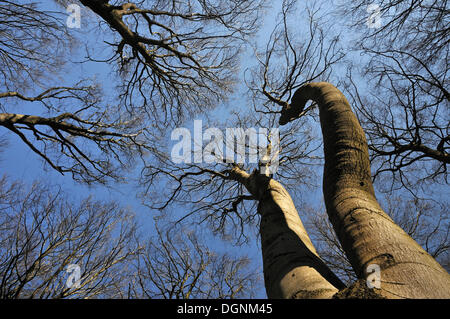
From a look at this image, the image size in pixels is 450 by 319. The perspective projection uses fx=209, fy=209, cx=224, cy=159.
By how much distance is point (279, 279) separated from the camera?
1295 millimetres

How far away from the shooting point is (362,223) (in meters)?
1.19

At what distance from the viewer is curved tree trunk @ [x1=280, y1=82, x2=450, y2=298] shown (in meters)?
0.87

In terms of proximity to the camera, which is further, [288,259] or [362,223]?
[288,259]

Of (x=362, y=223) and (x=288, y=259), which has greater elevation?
(x=362, y=223)

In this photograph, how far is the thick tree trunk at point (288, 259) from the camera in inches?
43.6

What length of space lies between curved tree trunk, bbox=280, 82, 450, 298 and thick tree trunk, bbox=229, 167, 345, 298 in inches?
8.3

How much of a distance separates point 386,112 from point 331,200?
3.83m

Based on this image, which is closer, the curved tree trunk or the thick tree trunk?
the curved tree trunk

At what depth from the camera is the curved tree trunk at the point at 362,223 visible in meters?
0.87

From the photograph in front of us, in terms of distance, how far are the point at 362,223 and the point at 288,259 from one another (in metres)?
0.51

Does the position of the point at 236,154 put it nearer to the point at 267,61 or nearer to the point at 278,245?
the point at 267,61

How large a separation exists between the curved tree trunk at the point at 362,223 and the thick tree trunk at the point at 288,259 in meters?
0.21

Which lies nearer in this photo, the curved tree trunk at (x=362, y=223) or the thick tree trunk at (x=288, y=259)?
the curved tree trunk at (x=362, y=223)

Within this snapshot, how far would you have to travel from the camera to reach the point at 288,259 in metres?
1.39
